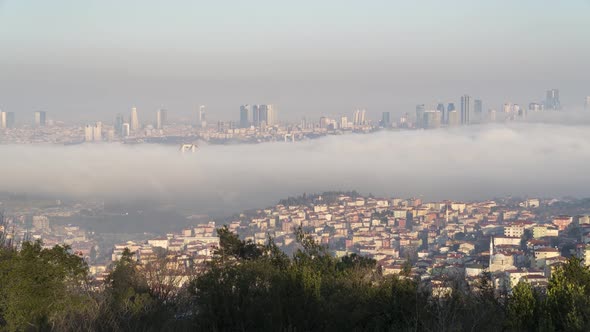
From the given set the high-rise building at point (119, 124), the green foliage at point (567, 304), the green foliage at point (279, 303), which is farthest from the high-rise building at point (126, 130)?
the green foliage at point (567, 304)

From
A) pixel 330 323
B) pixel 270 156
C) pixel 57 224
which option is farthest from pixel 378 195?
pixel 330 323

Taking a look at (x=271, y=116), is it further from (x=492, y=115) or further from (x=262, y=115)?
(x=492, y=115)

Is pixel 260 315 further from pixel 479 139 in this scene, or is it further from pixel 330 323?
pixel 479 139

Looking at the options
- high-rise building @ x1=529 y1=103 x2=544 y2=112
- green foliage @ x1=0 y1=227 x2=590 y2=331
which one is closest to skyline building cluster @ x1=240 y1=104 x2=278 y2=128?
high-rise building @ x1=529 y1=103 x2=544 y2=112

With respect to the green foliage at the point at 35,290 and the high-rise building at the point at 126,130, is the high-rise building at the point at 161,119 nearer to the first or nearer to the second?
the high-rise building at the point at 126,130

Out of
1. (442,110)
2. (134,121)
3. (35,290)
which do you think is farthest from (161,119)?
(35,290)

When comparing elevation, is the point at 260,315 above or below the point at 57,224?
above
